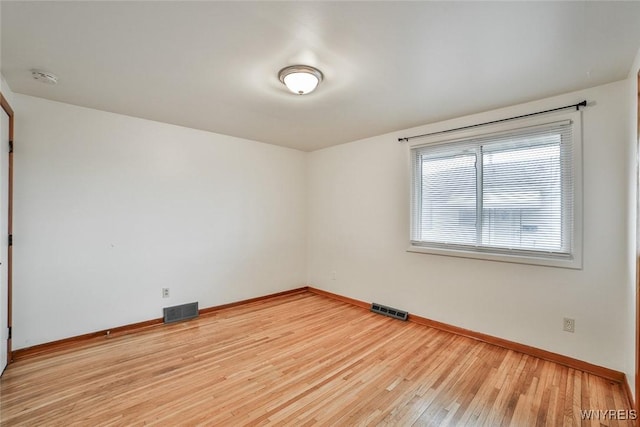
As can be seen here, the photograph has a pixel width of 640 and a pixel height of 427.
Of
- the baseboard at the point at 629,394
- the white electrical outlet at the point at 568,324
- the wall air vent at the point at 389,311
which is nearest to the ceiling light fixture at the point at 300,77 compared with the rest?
the wall air vent at the point at 389,311

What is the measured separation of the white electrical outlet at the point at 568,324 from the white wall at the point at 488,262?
Answer: 0.03 m

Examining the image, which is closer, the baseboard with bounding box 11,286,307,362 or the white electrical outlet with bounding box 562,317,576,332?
the white electrical outlet with bounding box 562,317,576,332

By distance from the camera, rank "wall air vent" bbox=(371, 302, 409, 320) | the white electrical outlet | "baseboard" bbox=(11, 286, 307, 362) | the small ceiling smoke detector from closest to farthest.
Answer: the small ceiling smoke detector → the white electrical outlet → "baseboard" bbox=(11, 286, 307, 362) → "wall air vent" bbox=(371, 302, 409, 320)

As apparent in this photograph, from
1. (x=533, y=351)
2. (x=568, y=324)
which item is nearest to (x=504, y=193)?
(x=568, y=324)

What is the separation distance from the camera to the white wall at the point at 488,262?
242cm

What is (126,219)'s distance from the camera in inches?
132

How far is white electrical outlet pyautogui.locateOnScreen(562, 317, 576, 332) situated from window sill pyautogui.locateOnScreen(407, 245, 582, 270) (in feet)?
1.59

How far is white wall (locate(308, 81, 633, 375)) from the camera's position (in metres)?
2.42

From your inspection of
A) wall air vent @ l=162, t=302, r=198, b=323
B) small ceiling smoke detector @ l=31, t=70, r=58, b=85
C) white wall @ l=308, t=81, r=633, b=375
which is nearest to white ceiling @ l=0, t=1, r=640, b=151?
small ceiling smoke detector @ l=31, t=70, r=58, b=85

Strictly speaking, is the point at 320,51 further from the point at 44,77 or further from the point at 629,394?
the point at 629,394

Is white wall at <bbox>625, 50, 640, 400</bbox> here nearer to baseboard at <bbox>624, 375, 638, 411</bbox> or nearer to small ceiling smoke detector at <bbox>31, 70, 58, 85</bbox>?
baseboard at <bbox>624, 375, 638, 411</bbox>

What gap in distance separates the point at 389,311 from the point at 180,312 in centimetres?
277

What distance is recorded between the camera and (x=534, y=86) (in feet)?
8.23

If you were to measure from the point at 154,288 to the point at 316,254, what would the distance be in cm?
256
